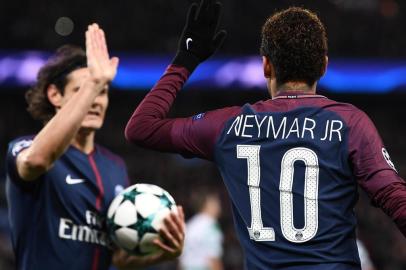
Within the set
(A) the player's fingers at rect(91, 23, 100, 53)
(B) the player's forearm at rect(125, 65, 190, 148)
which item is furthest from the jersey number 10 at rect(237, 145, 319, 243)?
(A) the player's fingers at rect(91, 23, 100, 53)

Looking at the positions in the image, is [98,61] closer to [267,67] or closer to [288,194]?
[267,67]

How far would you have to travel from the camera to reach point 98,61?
3828mm

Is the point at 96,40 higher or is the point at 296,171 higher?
the point at 96,40

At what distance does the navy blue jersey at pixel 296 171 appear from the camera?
2.93m

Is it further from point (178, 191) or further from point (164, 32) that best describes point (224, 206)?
point (164, 32)

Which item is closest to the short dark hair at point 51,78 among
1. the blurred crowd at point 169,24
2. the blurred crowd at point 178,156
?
the blurred crowd at point 178,156

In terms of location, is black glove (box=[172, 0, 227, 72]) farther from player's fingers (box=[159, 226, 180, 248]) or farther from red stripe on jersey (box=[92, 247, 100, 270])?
red stripe on jersey (box=[92, 247, 100, 270])

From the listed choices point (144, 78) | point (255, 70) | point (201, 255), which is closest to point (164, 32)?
point (144, 78)

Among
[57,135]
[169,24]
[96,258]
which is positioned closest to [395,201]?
[57,135]

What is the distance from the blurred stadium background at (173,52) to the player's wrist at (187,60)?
11.6 m

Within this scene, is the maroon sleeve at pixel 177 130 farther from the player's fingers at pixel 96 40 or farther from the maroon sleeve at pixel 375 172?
the player's fingers at pixel 96 40

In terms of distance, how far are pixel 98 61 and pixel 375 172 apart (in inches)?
60.7

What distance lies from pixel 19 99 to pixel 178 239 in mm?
14111

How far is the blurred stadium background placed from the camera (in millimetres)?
15977
